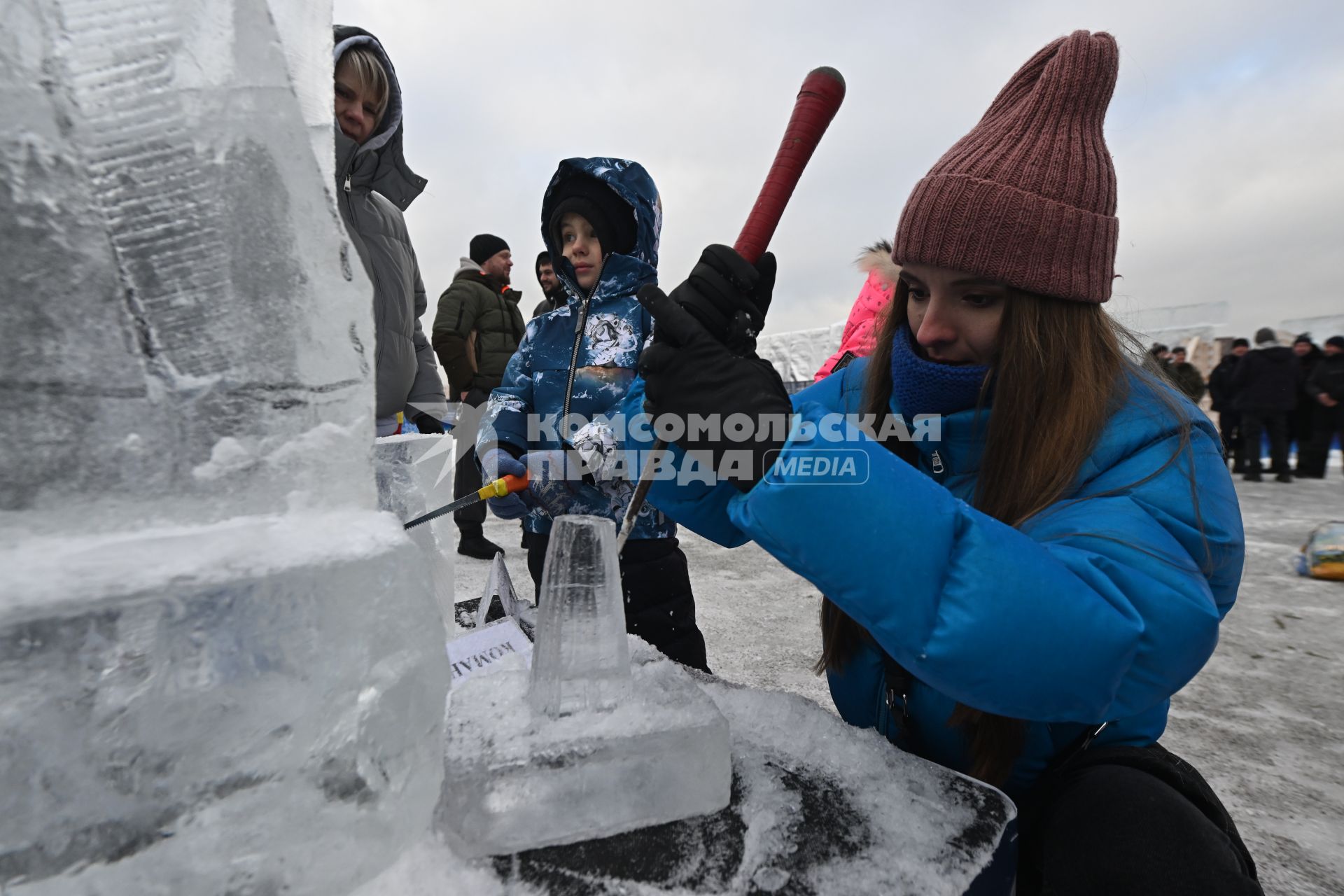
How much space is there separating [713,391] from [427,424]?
5.77 feet

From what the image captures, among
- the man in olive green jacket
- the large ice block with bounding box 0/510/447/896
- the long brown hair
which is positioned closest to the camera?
the large ice block with bounding box 0/510/447/896

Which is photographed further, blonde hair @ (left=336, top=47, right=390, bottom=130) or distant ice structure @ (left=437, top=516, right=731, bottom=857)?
blonde hair @ (left=336, top=47, right=390, bottom=130)

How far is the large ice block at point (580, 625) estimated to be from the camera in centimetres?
69

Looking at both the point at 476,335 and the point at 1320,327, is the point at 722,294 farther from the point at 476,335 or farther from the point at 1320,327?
the point at 1320,327

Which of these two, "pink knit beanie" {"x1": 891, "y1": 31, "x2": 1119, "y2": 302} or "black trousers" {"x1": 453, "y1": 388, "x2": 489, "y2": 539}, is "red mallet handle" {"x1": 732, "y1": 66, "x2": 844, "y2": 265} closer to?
"pink knit beanie" {"x1": 891, "y1": 31, "x2": 1119, "y2": 302}

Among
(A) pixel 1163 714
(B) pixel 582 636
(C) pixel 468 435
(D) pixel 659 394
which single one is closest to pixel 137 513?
(B) pixel 582 636

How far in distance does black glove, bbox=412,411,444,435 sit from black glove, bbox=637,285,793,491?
1604mm

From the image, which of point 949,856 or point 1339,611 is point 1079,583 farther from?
point 1339,611

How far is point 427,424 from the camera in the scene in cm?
235

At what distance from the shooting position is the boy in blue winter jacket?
1.99 m

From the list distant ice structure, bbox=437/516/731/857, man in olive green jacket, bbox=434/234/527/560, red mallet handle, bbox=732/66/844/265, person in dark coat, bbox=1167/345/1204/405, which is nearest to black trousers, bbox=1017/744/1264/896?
distant ice structure, bbox=437/516/731/857

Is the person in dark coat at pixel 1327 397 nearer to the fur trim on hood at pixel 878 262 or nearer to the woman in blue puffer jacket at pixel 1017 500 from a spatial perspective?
the fur trim on hood at pixel 878 262

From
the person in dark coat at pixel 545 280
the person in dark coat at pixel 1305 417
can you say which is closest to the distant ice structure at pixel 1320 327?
the person in dark coat at pixel 1305 417

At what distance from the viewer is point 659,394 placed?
91 centimetres
